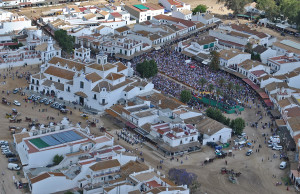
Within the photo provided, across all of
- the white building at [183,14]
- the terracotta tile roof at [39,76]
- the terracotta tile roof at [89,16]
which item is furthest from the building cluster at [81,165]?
the white building at [183,14]

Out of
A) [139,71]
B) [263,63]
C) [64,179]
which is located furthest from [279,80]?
[64,179]

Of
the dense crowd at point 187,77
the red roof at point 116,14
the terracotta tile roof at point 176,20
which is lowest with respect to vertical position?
the dense crowd at point 187,77

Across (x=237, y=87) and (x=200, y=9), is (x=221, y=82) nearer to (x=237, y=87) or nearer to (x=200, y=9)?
(x=237, y=87)

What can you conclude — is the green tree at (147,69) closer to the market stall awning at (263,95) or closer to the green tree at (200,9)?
the market stall awning at (263,95)

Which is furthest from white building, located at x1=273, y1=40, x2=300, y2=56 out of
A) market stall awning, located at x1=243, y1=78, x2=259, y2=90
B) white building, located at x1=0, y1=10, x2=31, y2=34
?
white building, located at x1=0, y1=10, x2=31, y2=34

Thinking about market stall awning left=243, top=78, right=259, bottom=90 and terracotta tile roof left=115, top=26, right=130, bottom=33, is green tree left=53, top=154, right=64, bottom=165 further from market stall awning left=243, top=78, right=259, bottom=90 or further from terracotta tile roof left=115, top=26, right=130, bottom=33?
terracotta tile roof left=115, top=26, right=130, bottom=33
